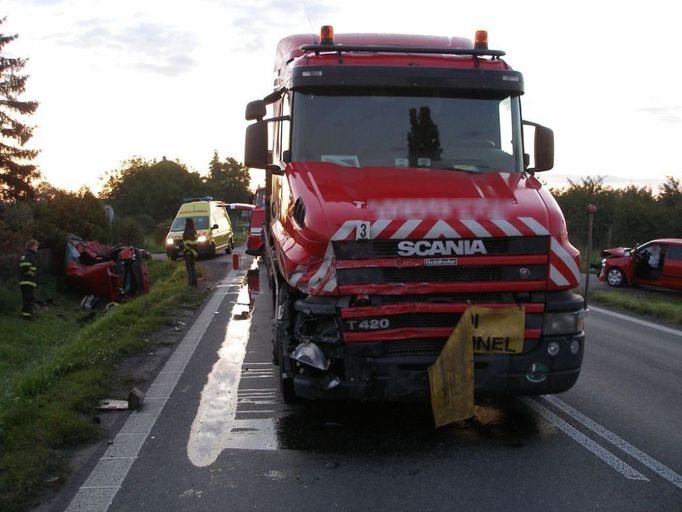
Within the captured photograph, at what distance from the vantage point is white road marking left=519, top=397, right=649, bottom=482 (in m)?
5.12

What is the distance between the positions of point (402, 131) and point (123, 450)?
11.7 feet

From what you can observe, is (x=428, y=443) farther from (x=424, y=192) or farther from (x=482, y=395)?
(x=424, y=192)

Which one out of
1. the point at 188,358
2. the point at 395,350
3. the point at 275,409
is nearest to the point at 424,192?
the point at 395,350

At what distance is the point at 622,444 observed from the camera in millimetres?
5734

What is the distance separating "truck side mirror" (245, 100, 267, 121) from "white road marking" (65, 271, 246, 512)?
2.86 meters

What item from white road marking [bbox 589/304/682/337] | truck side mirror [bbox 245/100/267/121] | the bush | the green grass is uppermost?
truck side mirror [bbox 245/100/267/121]

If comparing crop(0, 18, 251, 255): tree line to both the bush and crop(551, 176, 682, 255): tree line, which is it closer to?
the bush

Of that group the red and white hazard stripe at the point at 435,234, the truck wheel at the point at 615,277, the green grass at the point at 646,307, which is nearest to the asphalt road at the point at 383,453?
the red and white hazard stripe at the point at 435,234

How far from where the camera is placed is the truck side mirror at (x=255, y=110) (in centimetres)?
722

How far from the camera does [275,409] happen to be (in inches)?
270

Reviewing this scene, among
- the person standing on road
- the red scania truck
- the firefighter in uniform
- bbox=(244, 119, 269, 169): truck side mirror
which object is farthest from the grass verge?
bbox=(244, 119, 269, 169): truck side mirror

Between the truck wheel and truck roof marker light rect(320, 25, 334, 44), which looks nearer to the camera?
truck roof marker light rect(320, 25, 334, 44)

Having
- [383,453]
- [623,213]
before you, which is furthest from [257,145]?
[623,213]

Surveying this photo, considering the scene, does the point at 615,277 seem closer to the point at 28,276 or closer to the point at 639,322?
→ the point at 639,322
